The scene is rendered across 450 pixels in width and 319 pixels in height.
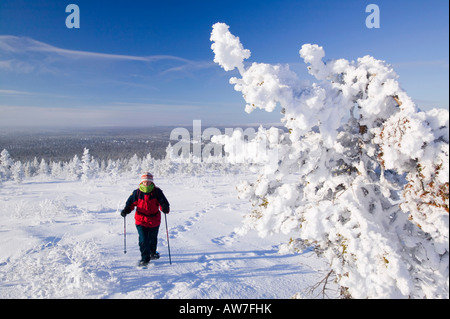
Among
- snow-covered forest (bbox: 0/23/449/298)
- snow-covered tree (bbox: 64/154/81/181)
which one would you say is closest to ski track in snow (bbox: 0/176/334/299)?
snow-covered forest (bbox: 0/23/449/298)

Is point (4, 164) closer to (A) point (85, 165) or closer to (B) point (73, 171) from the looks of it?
(B) point (73, 171)

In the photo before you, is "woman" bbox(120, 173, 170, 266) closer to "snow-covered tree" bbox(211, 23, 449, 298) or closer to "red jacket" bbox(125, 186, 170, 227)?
"red jacket" bbox(125, 186, 170, 227)

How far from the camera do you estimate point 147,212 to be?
5004 millimetres

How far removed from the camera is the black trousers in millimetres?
4906

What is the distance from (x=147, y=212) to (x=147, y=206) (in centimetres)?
13

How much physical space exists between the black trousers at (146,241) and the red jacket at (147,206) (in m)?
0.11

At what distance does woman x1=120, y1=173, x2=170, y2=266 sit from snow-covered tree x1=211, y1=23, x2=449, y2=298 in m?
2.36

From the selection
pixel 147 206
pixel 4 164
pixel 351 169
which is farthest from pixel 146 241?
pixel 4 164

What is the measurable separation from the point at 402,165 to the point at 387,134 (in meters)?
0.41

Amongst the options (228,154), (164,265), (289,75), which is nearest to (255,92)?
(289,75)

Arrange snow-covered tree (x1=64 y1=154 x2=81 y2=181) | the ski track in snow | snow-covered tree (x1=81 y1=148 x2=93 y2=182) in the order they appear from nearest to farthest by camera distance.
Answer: the ski track in snow < snow-covered tree (x1=81 y1=148 x2=93 y2=182) < snow-covered tree (x1=64 y1=154 x2=81 y2=181)
